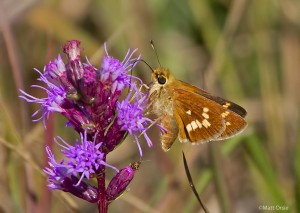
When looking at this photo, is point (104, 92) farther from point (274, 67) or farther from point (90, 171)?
point (274, 67)

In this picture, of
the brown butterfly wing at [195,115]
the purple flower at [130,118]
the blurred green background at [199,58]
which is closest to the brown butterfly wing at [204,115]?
the brown butterfly wing at [195,115]

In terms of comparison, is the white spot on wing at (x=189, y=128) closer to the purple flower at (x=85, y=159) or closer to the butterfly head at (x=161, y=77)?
the butterfly head at (x=161, y=77)

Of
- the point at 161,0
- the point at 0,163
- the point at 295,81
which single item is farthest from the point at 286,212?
the point at 161,0

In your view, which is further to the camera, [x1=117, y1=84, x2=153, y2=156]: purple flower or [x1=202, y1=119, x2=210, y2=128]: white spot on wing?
[x1=202, y1=119, x2=210, y2=128]: white spot on wing

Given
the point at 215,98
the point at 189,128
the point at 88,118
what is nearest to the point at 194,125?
the point at 189,128

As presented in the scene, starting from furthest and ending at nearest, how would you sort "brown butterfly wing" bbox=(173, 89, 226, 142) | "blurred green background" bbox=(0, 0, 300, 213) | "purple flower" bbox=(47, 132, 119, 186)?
"blurred green background" bbox=(0, 0, 300, 213), "brown butterfly wing" bbox=(173, 89, 226, 142), "purple flower" bbox=(47, 132, 119, 186)

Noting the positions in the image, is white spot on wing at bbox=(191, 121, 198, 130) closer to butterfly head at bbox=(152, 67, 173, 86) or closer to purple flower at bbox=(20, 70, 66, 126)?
butterfly head at bbox=(152, 67, 173, 86)

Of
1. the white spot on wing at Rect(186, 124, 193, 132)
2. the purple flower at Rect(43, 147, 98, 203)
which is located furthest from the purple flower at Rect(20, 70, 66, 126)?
A: the white spot on wing at Rect(186, 124, 193, 132)
